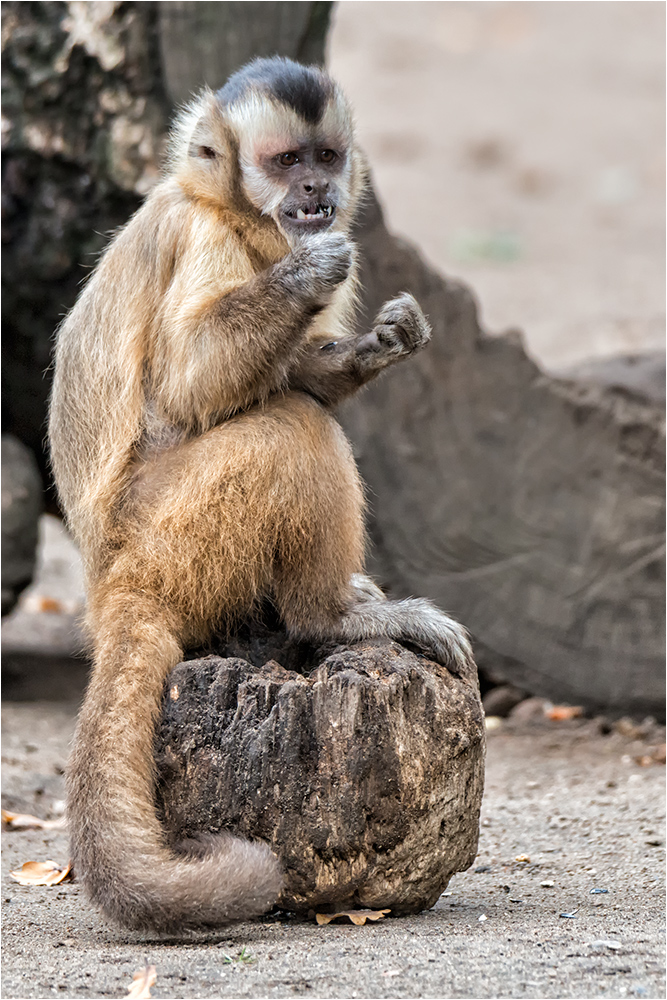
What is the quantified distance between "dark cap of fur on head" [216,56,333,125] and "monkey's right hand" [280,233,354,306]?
2.14 feet

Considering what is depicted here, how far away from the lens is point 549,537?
253 inches

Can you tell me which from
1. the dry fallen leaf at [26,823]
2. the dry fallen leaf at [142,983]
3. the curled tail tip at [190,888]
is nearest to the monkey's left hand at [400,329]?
the curled tail tip at [190,888]

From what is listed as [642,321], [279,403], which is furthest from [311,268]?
[642,321]

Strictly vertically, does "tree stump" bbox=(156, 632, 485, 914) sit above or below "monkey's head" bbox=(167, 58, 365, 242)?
below

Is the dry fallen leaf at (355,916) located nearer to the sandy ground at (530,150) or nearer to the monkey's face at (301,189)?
the monkey's face at (301,189)

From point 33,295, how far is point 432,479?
264cm

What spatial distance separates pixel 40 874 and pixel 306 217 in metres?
2.78

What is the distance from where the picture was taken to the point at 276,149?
14.3ft

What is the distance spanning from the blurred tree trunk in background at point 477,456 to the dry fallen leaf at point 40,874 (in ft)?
8.72

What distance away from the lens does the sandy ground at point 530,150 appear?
14.9m

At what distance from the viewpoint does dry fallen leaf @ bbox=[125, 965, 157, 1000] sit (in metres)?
3.04

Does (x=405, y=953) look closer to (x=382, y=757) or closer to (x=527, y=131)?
(x=382, y=757)

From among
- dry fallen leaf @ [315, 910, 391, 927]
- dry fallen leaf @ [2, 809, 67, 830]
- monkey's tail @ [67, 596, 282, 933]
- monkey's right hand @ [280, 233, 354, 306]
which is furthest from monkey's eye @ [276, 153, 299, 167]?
dry fallen leaf @ [2, 809, 67, 830]

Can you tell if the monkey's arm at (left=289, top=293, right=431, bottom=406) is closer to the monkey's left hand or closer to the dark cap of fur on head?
the monkey's left hand
